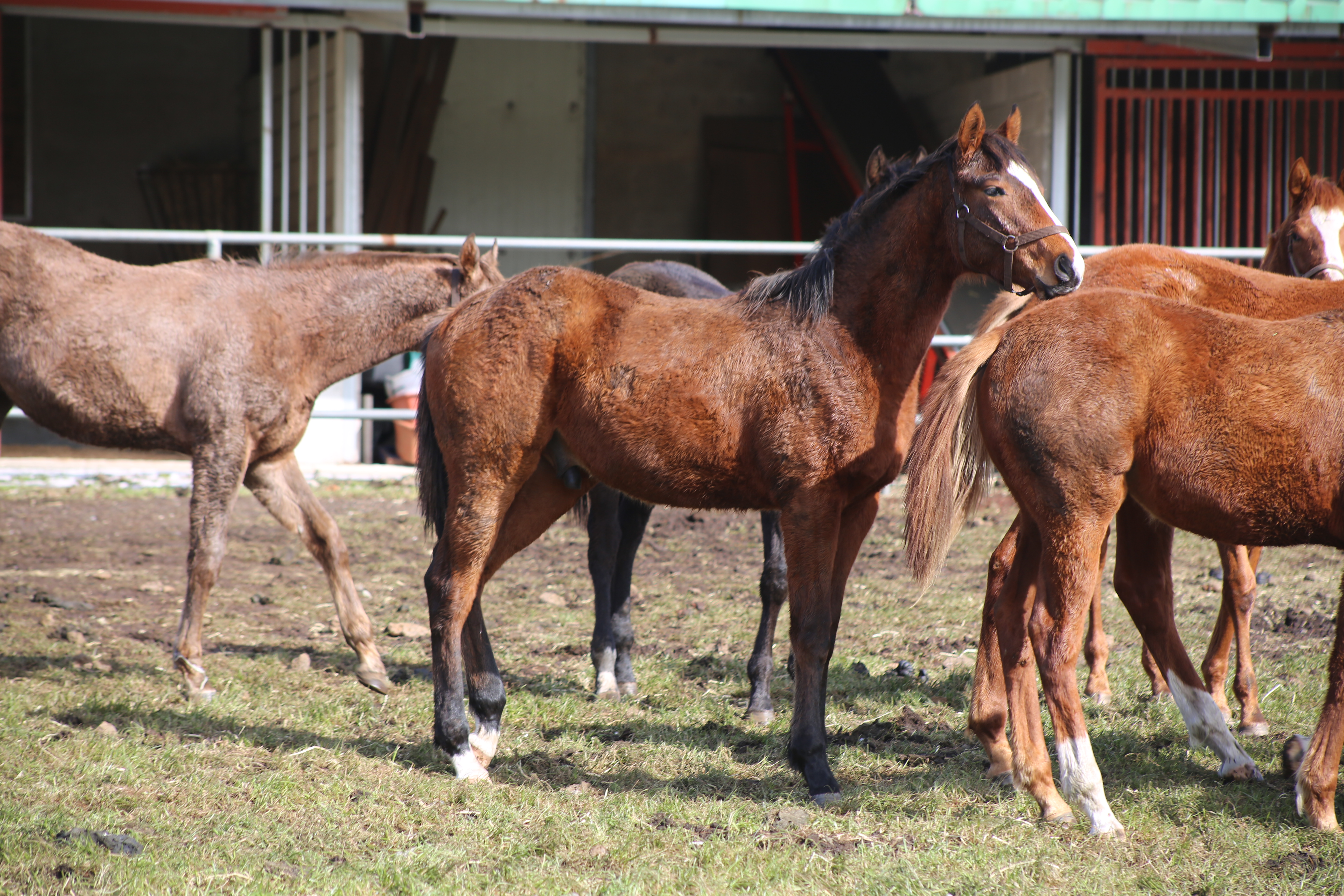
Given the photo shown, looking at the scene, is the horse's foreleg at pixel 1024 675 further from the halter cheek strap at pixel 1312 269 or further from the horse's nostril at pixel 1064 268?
the halter cheek strap at pixel 1312 269

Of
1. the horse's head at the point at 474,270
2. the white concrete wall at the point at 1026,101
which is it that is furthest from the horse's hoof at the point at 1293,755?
the white concrete wall at the point at 1026,101

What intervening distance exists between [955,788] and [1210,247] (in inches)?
350

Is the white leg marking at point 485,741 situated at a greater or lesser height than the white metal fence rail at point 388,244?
lesser

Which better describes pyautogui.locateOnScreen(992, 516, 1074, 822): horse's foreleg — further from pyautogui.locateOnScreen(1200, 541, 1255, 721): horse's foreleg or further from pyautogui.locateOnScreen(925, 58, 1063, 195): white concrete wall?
pyautogui.locateOnScreen(925, 58, 1063, 195): white concrete wall

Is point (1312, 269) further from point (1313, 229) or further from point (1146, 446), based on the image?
point (1146, 446)

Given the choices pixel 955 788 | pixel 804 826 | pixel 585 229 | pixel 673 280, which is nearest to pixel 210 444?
pixel 673 280

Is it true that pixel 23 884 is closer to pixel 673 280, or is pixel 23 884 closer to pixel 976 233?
pixel 976 233

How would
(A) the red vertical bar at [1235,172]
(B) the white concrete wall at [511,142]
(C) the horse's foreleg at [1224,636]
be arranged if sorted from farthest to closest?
(B) the white concrete wall at [511,142] → (A) the red vertical bar at [1235,172] → (C) the horse's foreleg at [1224,636]

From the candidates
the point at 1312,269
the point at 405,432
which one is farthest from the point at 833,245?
the point at 405,432

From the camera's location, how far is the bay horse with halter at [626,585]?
15.0 ft

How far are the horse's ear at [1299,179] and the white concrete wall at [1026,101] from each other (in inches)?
178

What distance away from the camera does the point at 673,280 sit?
17.5ft

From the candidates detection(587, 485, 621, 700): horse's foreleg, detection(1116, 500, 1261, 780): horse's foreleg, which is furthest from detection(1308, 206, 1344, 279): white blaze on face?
detection(587, 485, 621, 700): horse's foreleg

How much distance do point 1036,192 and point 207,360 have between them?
11.1ft
